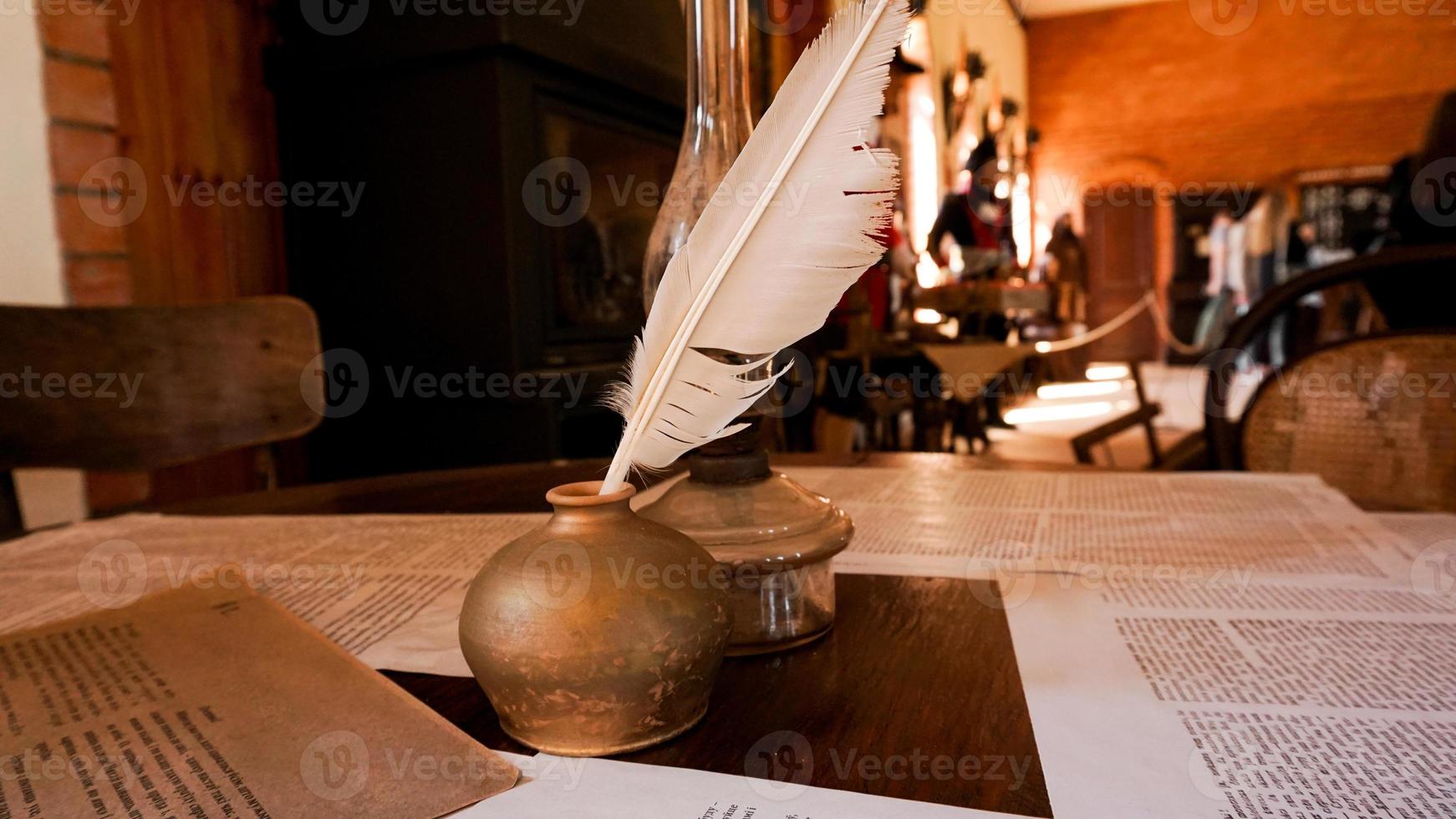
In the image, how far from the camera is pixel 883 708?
1.41ft

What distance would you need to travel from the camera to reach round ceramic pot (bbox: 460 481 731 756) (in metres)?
0.38

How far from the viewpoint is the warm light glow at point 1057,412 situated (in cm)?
524

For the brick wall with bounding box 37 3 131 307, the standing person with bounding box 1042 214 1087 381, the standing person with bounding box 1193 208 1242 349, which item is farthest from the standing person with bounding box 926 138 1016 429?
the standing person with bounding box 1193 208 1242 349

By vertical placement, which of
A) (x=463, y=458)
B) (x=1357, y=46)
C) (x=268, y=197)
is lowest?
(x=463, y=458)

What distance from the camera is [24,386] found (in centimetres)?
109

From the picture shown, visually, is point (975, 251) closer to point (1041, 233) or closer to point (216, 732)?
point (216, 732)

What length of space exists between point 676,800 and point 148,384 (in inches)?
45.9

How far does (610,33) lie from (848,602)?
Answer: 2.22 meters

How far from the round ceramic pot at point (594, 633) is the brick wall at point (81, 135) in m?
1.74

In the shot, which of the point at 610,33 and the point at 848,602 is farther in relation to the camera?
the point at 610,33

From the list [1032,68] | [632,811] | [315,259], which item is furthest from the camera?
[1032,68]

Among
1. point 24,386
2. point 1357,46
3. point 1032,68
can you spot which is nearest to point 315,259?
point 24,386

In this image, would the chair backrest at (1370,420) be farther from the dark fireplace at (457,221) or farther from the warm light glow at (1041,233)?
the warm light glow at (1041,233)

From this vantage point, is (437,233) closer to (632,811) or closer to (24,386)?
(24,386)
